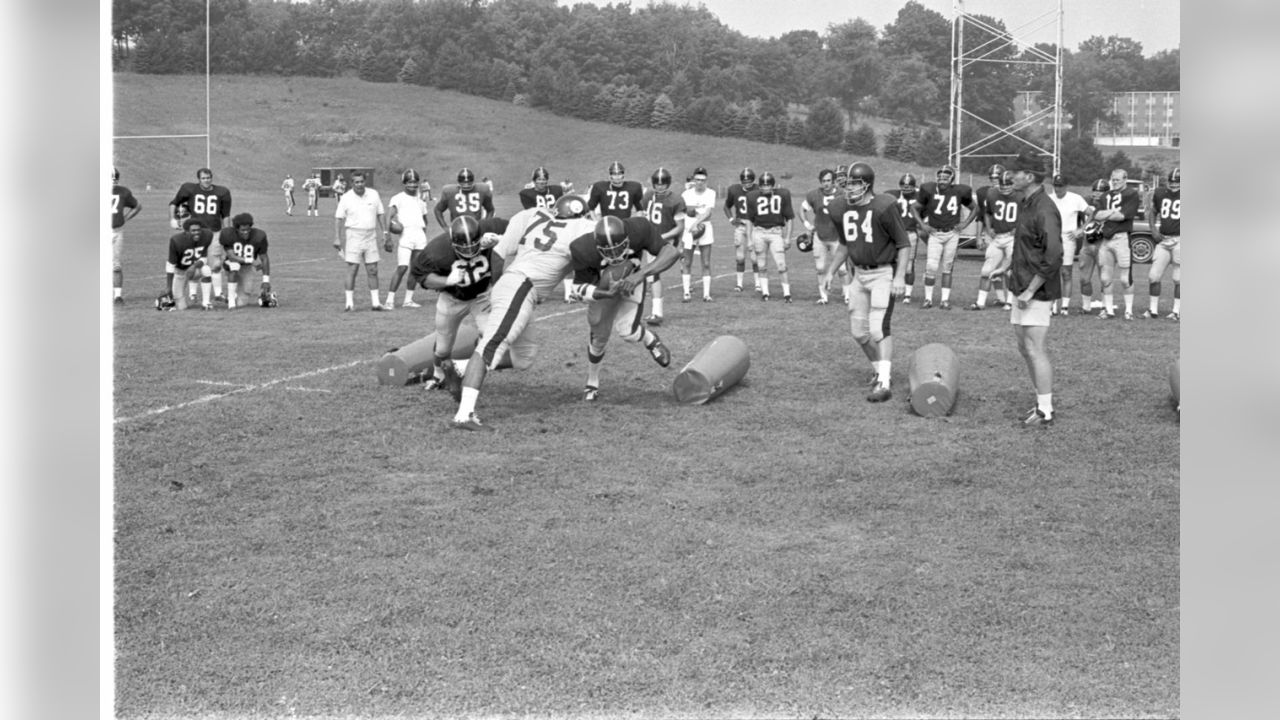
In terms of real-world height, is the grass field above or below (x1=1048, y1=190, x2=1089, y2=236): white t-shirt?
below

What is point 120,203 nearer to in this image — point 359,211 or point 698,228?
point 359,211

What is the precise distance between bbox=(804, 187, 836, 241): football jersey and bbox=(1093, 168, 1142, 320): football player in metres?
2.73

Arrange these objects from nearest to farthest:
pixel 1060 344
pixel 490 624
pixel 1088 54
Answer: pixel 490 624
pixel 1060 344
pixel 1088 54

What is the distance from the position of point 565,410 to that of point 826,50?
1099cm

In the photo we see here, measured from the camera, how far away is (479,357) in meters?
7.95

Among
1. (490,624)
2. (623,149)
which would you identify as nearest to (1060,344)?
(490,624)

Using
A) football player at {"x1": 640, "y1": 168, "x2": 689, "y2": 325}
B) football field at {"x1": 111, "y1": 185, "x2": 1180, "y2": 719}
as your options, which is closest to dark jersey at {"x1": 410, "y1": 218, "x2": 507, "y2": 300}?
football field at {"x1": 111, "y1": 185, "x2": 1180, "y2": 719}

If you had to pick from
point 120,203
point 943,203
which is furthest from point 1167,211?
point 120,203

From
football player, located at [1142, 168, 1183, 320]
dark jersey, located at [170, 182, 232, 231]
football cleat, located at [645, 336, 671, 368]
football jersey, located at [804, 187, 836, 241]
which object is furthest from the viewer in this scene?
football jersey, located at [804, 187, 836, 241]

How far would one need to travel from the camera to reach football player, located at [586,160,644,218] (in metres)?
12.7

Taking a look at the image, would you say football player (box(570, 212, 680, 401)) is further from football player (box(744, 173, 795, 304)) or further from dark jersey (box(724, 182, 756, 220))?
dark jersey (box(724, 182, 756, 220))

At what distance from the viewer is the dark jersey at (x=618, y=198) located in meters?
12.7
